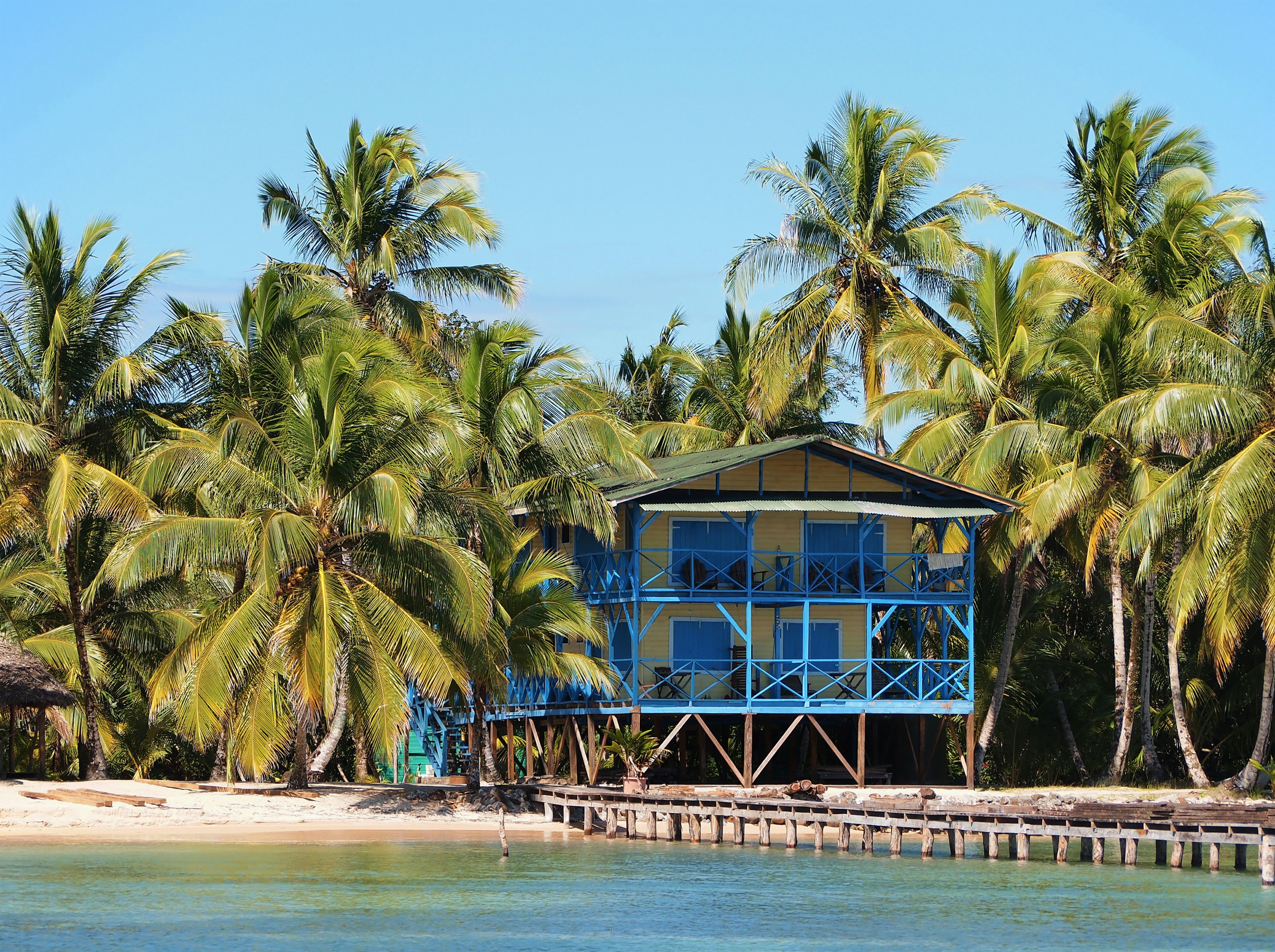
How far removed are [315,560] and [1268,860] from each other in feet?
50.6

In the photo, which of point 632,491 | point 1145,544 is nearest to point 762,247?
point 632,491

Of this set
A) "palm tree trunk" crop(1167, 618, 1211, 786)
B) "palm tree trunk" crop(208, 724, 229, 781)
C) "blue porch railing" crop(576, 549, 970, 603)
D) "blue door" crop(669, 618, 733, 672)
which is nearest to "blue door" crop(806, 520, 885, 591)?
"blue porch railing" crop(576, 549, 970, 603)

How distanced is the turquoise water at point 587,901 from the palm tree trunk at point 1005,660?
33.9 feet

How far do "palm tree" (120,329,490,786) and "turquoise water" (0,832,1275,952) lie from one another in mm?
2587

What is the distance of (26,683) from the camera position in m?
30.8

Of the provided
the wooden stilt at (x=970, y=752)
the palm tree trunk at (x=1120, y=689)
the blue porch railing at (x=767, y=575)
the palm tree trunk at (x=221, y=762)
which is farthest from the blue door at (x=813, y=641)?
the palm tree trunk at (x=221, y=762)

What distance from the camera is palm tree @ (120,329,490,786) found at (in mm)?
28188

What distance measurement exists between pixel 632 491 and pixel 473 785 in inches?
251

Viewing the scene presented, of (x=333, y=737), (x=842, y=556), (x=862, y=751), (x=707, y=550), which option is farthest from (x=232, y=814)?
(x=842, y=556)

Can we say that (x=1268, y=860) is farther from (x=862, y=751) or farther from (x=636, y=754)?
(x=636, y=754)

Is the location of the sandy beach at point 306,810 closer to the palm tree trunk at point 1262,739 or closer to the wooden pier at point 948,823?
the wooden pier at point 948,823

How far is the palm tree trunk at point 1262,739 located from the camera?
1353 inches

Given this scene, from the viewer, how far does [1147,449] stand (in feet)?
119

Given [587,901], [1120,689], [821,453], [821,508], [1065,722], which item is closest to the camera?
[587,901]
